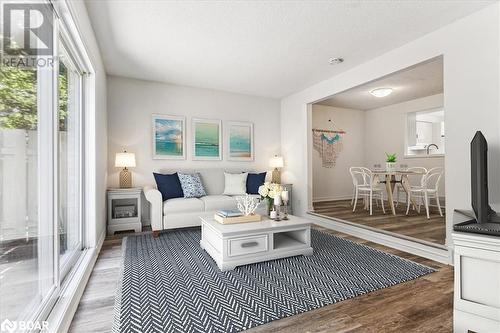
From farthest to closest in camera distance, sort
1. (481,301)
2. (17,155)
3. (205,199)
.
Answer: (205,199) < (481,301) < (17,155)

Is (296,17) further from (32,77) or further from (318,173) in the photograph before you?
(318,173)

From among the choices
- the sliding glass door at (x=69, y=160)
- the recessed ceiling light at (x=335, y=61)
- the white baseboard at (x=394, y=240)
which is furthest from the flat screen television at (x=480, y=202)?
the sliding glass door at (x=69, y=160)

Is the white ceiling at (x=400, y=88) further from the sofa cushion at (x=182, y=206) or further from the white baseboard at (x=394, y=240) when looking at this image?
the sofa cushion at (x=182, y=206)

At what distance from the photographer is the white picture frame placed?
4.97 m

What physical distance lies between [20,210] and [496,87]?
367 centimetres

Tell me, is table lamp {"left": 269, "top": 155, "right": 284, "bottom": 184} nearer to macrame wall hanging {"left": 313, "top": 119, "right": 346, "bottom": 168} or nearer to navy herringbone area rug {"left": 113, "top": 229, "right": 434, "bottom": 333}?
macrame wall hanging {"left": 313, "top": 119, "right": 346, "bottom": 168}

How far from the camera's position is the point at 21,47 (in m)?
1.28

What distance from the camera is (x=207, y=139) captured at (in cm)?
477

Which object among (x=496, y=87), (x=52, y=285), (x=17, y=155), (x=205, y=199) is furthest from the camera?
(x=205, y=199)

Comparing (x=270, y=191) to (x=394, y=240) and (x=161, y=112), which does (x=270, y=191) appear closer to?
(x=394, y=240)

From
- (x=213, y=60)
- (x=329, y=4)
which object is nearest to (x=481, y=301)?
(x=329, y=4)

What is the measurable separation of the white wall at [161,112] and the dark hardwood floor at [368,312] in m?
2.48

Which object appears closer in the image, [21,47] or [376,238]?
[21,47]

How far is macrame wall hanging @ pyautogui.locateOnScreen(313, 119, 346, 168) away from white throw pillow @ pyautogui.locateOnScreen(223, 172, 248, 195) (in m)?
2.63
